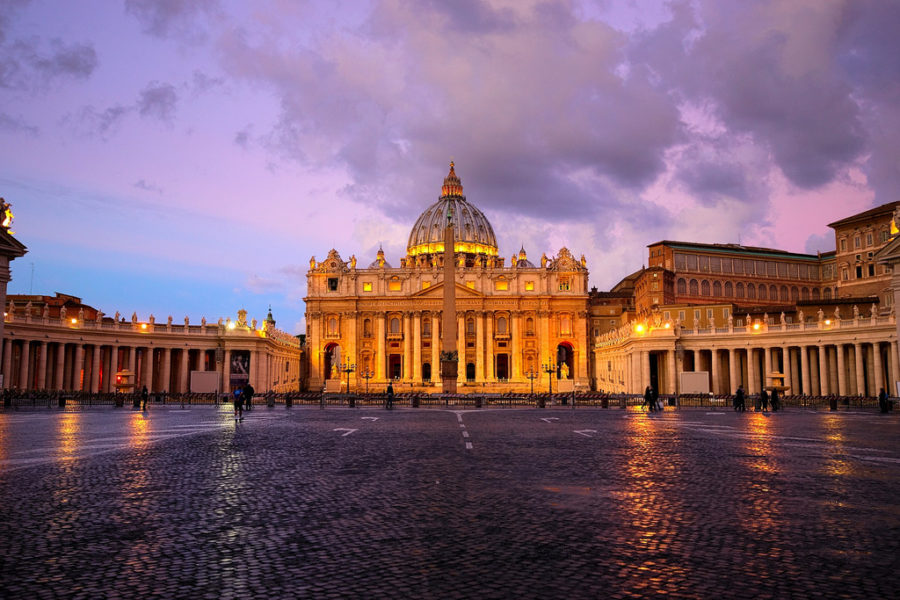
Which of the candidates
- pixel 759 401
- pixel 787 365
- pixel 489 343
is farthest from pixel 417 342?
pixel 759 401

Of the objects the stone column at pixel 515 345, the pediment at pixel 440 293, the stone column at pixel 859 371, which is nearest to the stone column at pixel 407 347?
the pediment at pixel 440 293

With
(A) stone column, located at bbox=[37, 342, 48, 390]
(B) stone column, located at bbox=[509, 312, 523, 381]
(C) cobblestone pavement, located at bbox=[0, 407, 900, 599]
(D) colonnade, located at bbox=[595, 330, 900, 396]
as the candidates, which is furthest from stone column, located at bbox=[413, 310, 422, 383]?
(C) cobblestone pavement, located at bbox=[0, 407, 900, 599]

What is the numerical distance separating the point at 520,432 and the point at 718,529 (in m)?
13.3

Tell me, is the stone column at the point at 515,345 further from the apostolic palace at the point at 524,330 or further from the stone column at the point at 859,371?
the stone column at the point at 859,371

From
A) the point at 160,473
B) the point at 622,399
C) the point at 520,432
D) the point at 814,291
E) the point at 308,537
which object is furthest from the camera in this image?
the point at 814,291

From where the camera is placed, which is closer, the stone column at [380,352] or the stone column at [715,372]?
the stone column at [715,372]

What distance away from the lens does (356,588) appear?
534 centimetres

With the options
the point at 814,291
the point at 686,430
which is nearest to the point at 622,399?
the point at 686,430

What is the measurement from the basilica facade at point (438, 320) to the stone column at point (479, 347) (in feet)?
0.44

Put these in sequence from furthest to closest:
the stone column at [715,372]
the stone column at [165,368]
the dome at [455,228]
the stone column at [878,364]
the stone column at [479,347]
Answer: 1. the dome at [455,228]
2. the stone column at [479,347]
3. the stone column at [165,368]
4. the stone column at [715,372]
5. the stone column at [878,364]

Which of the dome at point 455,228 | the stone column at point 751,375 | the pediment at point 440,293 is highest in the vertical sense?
the dome at point 455,228

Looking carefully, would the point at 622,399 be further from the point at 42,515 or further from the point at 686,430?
the point at 42,515

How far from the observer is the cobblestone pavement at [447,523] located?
5484 mm

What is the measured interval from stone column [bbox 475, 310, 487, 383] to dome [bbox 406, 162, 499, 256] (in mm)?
25870
